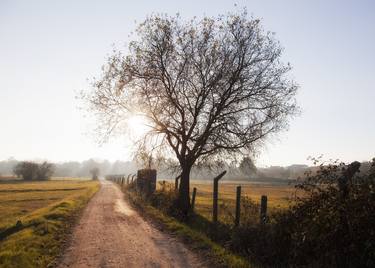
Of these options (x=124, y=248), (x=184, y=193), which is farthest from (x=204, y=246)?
(x=184, y=193)

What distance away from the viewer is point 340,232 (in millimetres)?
10000

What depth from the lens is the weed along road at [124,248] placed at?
12.3 meters

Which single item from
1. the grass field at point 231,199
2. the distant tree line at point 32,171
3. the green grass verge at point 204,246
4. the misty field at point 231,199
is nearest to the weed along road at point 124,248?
the green grass verge at point 204,246

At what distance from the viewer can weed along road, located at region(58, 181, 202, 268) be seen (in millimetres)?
12320

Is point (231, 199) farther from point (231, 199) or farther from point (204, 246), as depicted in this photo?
point (204, 246)

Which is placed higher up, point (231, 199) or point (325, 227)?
point (325, 227)

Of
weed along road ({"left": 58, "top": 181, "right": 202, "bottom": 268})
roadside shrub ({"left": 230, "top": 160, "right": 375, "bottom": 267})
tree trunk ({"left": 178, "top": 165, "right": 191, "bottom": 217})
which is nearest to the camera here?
roadside shrub ({"left": 230, "top": 160, "right": 375, "bottom": 267})

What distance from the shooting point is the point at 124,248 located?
1450 cm

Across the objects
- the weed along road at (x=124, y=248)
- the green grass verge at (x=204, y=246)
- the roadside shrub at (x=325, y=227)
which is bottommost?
the weed along road at (x=124, y=248)

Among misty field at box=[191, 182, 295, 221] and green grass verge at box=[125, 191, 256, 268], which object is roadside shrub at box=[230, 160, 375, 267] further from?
misty field at box=[191, 182, 295, 221]

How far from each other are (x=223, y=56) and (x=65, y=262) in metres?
17.2

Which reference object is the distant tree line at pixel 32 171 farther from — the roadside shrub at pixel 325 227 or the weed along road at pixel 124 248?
the roadside shrub at pixel 325 227

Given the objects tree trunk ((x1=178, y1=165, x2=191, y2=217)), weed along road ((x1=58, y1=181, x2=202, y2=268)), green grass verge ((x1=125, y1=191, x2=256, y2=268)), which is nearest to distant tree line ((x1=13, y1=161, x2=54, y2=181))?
tree trunk ((x1=178, y1=165, x2=191, y2=217))

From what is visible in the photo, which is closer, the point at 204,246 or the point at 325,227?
the point at 325,227
